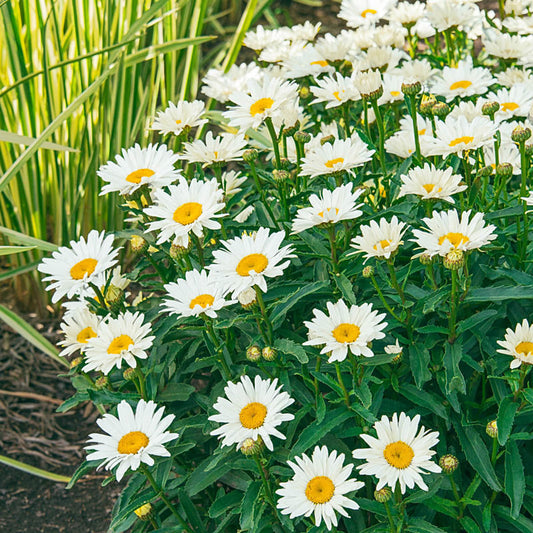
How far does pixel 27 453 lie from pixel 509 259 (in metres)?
1.55

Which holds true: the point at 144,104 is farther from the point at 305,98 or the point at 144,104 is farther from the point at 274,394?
the point at 274,394

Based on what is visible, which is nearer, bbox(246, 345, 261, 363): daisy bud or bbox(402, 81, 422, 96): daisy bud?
bbox(246, 345, 261, 363): daisy bud

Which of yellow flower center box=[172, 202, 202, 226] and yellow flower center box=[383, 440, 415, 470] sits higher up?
yellow flower center box=[172, 202, 202, 226]

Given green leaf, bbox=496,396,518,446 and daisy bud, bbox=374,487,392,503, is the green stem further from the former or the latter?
green leaf, bbox=496,396,518,446

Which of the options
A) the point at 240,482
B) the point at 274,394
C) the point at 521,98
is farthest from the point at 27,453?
the point at 521,98

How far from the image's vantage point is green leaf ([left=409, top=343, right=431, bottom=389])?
1.36 m

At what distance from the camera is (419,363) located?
4.55 feet

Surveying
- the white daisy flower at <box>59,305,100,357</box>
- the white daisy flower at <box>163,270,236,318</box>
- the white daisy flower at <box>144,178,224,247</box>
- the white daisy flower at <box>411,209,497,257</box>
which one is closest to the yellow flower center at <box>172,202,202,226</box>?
the white daisy flower at <box>144,178,224,247</box>

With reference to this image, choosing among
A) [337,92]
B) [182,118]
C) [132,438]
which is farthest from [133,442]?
[337,92]

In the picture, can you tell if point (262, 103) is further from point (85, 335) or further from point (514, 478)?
point (514, 478)

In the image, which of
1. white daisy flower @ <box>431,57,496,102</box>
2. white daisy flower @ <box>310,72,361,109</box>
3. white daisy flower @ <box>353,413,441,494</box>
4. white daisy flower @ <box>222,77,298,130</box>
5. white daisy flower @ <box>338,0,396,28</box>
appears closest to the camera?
white daisy flower @ <box>353,413,441,494</box>

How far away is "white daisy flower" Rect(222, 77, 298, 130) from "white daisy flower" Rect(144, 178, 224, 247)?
0.80 feet

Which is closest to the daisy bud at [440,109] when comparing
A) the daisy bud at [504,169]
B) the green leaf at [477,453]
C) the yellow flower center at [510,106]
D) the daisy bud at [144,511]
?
the daisy bud at [504,169]

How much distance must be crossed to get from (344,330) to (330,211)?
22 centimetres
